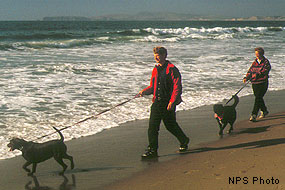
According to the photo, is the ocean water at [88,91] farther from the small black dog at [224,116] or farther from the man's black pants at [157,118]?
the small black dog at [224,116]

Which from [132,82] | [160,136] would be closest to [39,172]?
[160,136]

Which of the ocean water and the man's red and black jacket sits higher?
the man's red and black jacket

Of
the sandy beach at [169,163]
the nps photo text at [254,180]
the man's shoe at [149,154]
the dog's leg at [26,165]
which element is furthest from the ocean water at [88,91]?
the nps photo text at [254,180]

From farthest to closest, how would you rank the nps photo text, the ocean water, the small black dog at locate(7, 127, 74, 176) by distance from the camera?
the ocean water < the small black dog at locate(7, 127, 74, 176) < the nps photo text

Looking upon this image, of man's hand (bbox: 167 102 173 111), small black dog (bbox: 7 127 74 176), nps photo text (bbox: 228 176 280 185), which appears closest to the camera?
nps photo text (bbox: 228 176 280 185)

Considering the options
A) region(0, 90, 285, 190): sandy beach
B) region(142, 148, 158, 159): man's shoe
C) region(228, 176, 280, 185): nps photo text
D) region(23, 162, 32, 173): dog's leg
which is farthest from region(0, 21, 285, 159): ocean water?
region(228, 176, 280, 185): nps photo text

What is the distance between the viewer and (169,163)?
14.4 feet

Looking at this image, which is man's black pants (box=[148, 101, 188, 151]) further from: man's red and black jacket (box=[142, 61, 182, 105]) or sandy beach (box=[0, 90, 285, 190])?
sandy beach (box=[0, 90, 285, 190])

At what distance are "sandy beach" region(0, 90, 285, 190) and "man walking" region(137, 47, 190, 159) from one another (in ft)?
0.72

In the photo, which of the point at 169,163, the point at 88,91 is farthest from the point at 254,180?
the point at 88,91

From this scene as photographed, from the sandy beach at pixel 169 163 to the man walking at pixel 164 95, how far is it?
22 cm

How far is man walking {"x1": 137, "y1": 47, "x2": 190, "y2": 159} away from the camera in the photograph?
449cm

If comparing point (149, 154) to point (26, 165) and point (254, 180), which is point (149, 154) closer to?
point (26, 165)

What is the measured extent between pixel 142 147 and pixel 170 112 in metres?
0.79
